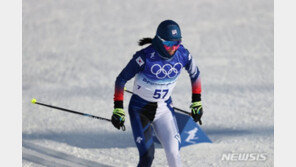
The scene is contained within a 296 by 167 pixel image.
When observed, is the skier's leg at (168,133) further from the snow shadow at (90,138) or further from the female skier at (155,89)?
the snow shadow at (90,138)

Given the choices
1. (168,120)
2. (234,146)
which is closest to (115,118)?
(168,120)

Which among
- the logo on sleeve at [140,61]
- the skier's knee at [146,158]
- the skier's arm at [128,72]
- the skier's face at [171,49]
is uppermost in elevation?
the skier's face at [171,49]

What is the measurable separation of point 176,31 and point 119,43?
26.7ft

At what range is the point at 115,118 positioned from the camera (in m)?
5.48

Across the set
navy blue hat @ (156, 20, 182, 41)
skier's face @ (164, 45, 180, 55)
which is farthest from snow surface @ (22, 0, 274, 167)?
navy blue hat @ (156, 20, 182, 41)

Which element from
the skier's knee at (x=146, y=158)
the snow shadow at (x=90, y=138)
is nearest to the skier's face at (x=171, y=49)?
the skier's knee at (x=146, y=158)

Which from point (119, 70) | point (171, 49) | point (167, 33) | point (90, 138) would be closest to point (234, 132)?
point (90, 138)

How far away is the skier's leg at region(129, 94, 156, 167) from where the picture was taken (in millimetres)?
5418

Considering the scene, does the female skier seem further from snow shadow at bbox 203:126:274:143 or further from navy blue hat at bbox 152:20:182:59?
snow shadow at bbox 203:126:274:143

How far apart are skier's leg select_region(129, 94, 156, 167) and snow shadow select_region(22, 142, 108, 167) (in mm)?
1511

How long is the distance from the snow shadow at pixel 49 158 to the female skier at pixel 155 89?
5.06ft

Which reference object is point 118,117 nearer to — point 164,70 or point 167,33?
point 164,70

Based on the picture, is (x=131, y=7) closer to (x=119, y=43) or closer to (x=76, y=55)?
(x=119, y=43)

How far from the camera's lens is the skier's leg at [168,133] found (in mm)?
5453
